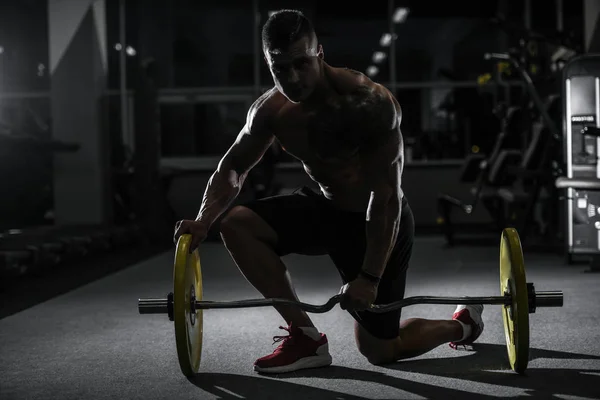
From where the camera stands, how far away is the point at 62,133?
8570 millimetres

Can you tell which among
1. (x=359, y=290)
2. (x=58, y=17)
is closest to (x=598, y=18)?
(x=359, y=290)

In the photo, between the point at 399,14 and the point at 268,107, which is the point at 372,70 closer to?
the point at 399,14

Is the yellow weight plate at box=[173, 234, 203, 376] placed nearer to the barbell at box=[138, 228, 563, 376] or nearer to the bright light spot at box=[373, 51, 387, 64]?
the barbell at box=[138, 228, 563, 376]

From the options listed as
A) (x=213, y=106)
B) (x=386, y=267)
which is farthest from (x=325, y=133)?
(x=213, y=106)

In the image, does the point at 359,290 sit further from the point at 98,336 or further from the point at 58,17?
the point at 58,17

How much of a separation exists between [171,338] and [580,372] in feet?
4.43

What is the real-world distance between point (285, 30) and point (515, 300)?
0.84 meters

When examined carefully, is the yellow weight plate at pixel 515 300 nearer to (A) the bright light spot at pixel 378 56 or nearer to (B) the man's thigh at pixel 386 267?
(B) the man's thigh at pixel 386 267

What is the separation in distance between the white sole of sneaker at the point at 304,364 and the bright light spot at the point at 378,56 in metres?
7.90

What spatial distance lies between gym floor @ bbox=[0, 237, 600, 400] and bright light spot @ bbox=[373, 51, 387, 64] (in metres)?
5.97

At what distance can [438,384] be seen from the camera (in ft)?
6.91

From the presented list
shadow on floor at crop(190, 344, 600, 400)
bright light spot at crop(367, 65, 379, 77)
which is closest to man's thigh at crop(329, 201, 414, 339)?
shadow on floor at crop(190, 344, 600, 400)

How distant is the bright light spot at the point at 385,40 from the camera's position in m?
9.71

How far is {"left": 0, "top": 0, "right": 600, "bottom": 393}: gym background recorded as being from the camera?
21.1ft
